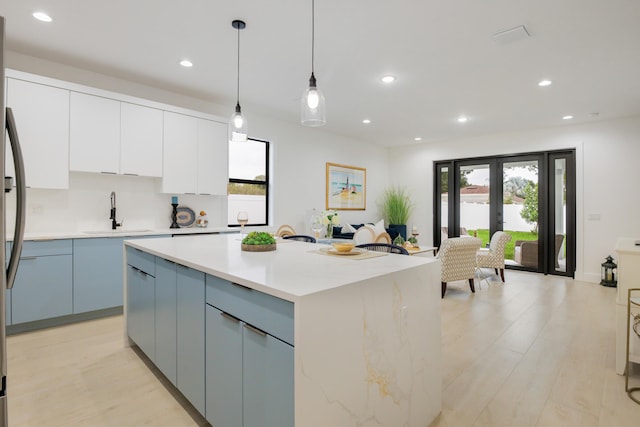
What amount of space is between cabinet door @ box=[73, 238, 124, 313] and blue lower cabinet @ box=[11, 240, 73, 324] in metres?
0.06

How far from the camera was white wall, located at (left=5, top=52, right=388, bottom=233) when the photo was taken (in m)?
3.49

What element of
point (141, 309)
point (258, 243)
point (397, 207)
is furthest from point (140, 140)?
point (397, 207)

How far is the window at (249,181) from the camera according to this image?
Result: 510 cm

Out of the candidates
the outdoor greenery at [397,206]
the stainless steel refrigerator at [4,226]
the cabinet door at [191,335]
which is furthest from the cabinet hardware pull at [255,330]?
the outdoor greenery at [397,206]

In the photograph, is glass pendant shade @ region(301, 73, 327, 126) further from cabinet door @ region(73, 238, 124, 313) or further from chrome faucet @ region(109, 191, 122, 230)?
chrome faucet @ region(109, 191, 122, 230)

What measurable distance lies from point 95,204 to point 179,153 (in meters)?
1.08

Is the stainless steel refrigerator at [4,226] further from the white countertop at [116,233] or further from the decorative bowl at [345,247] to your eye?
the white countertop at [116,233]

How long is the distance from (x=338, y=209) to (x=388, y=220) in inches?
60.0

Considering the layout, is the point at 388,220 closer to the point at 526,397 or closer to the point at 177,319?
the point at 526,397

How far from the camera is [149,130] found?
3871 mm

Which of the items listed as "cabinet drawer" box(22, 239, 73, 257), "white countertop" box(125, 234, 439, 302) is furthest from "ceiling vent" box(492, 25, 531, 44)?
"cabinet drawer" box(22, 239, 73, 257)

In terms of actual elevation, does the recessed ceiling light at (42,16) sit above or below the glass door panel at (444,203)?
above

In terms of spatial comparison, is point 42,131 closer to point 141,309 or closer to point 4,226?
point 141,309

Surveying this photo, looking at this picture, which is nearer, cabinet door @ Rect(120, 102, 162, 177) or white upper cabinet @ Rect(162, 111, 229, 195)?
cabinet door @ Rect(120, 102, 162, 177)
